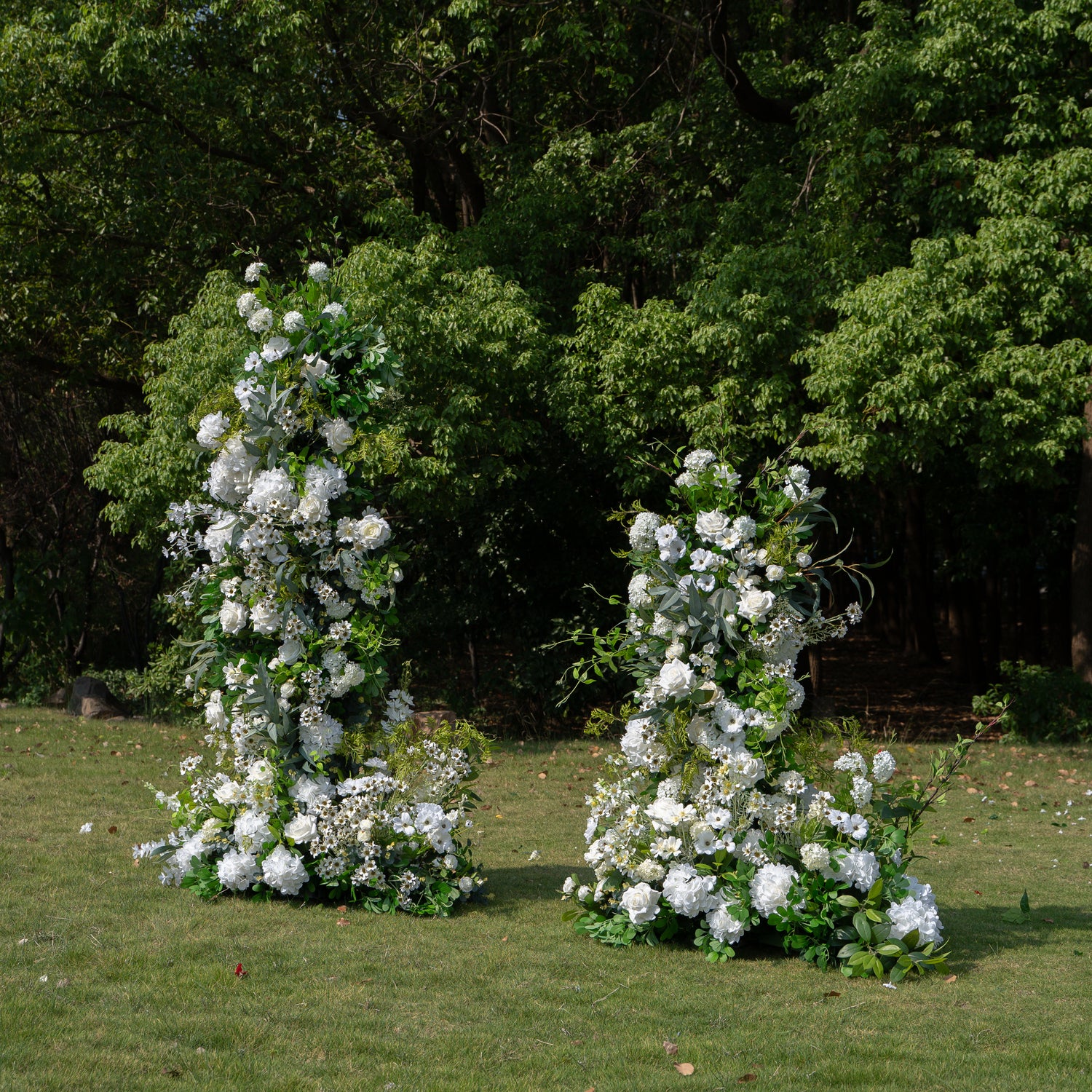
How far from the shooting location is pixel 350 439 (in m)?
6.58

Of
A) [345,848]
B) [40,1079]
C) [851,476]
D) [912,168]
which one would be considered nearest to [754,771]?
[345,848]

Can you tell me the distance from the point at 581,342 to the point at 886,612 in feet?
64.7

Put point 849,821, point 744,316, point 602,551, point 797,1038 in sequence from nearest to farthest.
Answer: point 797,1038
point 849,821
point 744,316
point 602,551

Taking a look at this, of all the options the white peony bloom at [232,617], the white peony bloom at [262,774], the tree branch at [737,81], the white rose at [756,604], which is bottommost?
the white peony bloom at [262,774]

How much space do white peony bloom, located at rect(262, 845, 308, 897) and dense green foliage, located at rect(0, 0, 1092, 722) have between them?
6132mm

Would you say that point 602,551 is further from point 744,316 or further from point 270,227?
point 270,227

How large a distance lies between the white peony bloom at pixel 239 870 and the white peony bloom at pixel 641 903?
6.74 ft

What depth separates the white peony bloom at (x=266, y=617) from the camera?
6.36 meters

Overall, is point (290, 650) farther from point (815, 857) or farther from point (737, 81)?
point (737, 81)

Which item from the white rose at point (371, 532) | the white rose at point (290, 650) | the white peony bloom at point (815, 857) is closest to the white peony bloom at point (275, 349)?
the white rose at point (371, 532)

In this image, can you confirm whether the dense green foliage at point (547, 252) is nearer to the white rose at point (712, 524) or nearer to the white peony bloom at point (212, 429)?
the white peony bloom at point (212, 429)

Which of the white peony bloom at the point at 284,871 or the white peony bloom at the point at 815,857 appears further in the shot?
the white peony bloom at the point at 284,871

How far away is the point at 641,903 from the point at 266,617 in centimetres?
249

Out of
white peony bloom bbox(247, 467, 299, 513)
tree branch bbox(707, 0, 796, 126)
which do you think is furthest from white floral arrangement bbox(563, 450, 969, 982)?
tree branch bbox(707, 0, 796, 126)
